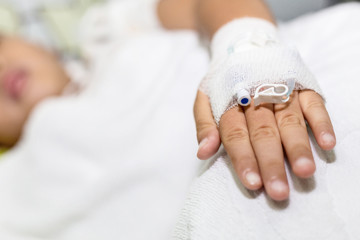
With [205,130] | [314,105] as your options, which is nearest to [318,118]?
[314,105]

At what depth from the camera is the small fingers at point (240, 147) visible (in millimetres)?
396

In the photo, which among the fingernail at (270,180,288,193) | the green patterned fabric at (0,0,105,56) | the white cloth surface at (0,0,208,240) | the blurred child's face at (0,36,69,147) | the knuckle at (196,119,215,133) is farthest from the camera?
the green patterned fabric at (0,0,105,56)

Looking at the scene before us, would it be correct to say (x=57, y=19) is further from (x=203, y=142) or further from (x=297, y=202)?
(x=297, y=202)

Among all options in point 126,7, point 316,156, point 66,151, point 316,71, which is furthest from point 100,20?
point 316,156

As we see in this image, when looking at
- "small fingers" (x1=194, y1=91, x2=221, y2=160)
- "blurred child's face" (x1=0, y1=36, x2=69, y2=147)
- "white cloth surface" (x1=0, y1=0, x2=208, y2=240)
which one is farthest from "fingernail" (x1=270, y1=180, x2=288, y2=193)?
"blurred child's face" (x1=0, y1=36, x2=69, y2=147)

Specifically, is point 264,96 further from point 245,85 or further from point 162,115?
point 162,115

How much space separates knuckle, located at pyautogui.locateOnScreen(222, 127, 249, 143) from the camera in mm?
437

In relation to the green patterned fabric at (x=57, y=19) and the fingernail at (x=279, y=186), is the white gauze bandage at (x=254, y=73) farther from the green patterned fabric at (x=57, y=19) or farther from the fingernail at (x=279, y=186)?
the green patterned fabric at (x=57, y=19)

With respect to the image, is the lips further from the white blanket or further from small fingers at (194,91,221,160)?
small fingers at (194,91,221,160)

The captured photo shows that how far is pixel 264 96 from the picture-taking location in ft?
1.46

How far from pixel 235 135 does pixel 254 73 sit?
3.6 inches

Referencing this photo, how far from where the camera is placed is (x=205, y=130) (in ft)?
1.56

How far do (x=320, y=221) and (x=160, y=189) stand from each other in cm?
39

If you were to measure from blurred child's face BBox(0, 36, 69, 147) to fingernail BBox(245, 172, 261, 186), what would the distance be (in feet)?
2.91
